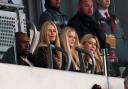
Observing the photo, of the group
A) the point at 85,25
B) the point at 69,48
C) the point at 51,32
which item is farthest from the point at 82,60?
the point at 51,32

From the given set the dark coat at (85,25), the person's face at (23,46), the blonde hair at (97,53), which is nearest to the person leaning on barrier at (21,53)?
the person's face at (23,46)

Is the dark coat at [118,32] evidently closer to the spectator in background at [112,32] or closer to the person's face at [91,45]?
the spectator in background at [112,32]

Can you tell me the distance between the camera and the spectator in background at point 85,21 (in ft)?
16.5

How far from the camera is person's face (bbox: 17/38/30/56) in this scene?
4.45m

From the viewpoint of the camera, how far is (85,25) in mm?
5102

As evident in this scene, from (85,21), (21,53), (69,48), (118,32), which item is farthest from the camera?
(118,32)

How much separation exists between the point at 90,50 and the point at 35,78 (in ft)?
2.17

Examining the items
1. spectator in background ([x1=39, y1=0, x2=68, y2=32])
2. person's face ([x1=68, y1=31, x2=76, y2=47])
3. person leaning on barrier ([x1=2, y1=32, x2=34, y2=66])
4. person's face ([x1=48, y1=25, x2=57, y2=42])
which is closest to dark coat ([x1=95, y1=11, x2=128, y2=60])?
person's face ([x1=68, y1=31, x2=76, y2=47])

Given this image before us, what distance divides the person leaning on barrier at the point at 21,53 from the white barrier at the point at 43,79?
0.03 metres

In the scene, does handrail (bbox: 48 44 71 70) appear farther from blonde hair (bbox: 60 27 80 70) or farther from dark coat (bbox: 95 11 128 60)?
dark coat (bbox: 95 11 128 60)

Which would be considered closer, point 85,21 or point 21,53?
point 21,53

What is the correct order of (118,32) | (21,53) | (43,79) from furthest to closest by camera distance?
(118,32)
(43,79)
(21,53)

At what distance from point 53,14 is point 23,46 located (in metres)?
0.39

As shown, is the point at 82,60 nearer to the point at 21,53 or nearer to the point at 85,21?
the point at 85,21
